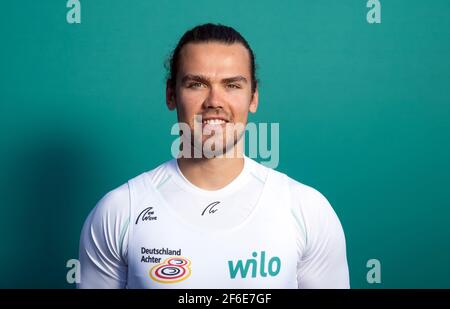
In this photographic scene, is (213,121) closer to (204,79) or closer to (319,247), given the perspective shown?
(204,79)

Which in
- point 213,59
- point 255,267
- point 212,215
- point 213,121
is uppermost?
point 213,59

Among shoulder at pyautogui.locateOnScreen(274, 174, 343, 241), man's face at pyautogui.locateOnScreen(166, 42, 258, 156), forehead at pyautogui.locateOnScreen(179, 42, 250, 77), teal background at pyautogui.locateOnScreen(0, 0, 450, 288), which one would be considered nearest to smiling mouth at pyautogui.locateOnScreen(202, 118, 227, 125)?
man's face at pyautogui.locateOnScreen(166, 42, 258, 156)

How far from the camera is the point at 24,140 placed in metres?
1.85

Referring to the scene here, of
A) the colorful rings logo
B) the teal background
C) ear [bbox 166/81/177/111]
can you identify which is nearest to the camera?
the colorful rings logo

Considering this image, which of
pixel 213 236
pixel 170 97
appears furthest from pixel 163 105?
pixel 213 236

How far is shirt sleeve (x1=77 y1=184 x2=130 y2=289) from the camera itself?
125 cm

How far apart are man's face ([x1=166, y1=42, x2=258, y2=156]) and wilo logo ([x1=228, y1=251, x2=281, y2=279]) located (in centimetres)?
A: 27

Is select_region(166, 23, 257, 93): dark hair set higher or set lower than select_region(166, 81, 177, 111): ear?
higher

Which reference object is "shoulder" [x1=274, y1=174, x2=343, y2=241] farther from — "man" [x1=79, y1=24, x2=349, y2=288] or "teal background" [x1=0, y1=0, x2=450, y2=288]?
"teal background" [x1=0, y1=0, x2=450, y2=288]

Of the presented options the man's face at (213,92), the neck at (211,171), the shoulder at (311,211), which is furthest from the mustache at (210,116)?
the shoulder at (311,211)

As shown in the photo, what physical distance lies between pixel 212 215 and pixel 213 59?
37cm

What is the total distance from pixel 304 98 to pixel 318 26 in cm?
25

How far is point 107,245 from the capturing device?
4.12 ft

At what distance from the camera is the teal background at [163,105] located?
1.83 m
